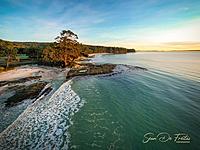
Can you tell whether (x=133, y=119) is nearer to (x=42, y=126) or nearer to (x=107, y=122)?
(x=107, y=122)

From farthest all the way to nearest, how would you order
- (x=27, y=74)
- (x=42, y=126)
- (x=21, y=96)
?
(x=27, y=74) < (x=21, y=96) < (x=42, y=126)

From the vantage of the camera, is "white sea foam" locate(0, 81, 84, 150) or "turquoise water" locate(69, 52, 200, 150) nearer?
"white sea foam" locate(0, 81, 84, 150)

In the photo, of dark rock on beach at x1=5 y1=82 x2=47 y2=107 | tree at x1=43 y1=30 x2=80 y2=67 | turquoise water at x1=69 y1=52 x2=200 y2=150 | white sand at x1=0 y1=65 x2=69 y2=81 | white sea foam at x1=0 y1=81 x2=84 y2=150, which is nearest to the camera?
white sea foam at x1=0 y1=81 x2=84 y2=150

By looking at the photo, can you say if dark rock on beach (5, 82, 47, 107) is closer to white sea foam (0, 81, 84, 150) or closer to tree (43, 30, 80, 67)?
white sea foam (0, 81, 84, 150)

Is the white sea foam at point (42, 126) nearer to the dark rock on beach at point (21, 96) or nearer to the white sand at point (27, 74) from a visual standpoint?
the dark rock on beach at point (21, 96)

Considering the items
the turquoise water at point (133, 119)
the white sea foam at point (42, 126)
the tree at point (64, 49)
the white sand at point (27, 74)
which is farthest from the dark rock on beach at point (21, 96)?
the tree at point (64, 49)

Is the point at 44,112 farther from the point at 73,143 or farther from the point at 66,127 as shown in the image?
the point at 73,143

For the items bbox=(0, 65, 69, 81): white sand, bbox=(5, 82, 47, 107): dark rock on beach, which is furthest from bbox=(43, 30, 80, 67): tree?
bbox=(5, 82, 47, 107): dark rock on beach

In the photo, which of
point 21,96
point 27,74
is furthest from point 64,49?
point 21,96
